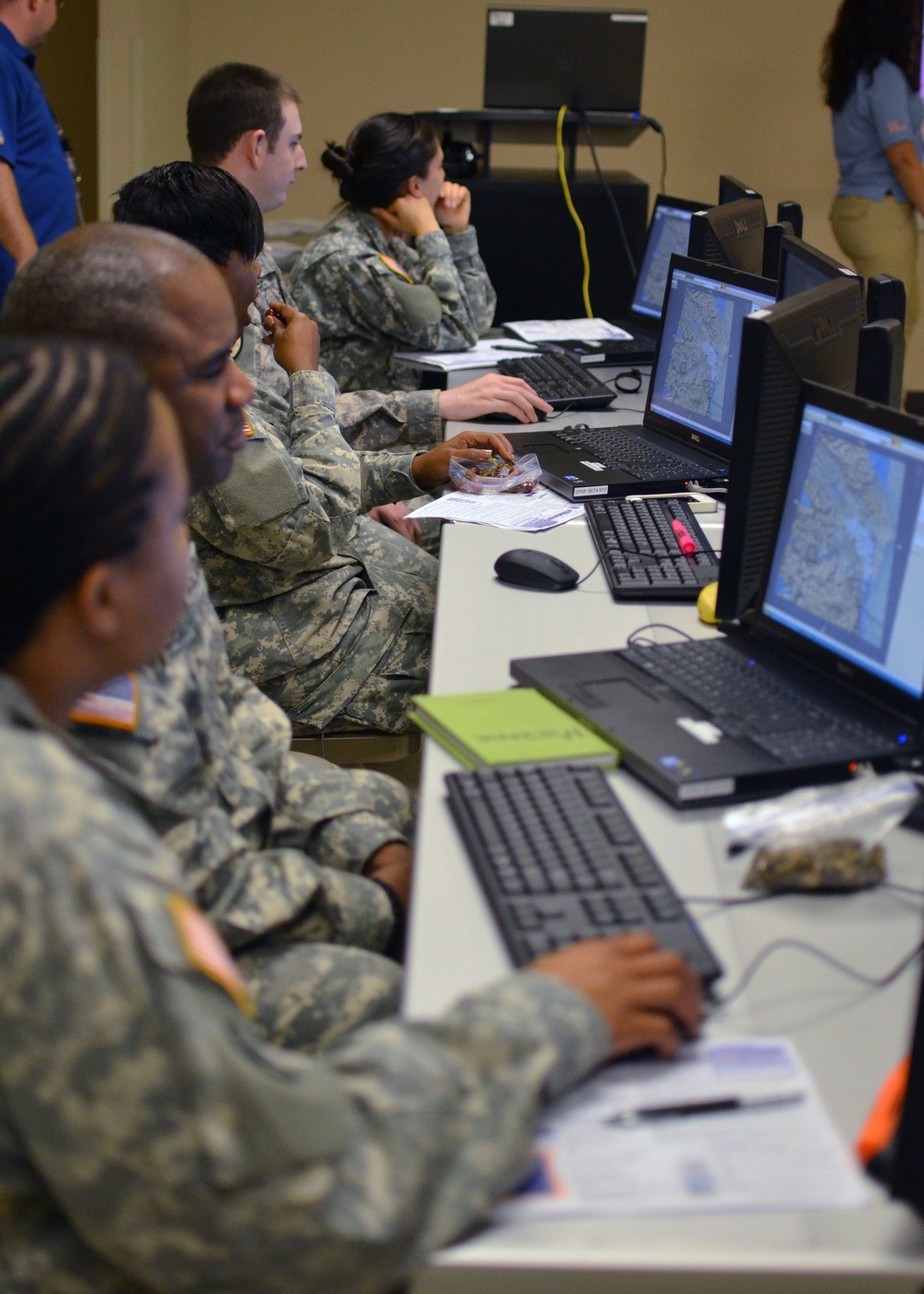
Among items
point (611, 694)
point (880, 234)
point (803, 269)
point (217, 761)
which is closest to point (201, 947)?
point (217, 761)

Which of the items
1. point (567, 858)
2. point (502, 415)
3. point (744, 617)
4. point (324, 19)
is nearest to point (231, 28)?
point (324, 19)

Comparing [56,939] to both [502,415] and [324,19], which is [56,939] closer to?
[502,415]

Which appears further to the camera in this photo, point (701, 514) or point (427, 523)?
point (427, 523)

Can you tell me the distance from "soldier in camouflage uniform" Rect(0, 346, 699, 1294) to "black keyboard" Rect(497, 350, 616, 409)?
1.93 meters

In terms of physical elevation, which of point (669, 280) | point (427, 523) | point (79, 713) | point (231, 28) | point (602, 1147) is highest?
point (231, 28)

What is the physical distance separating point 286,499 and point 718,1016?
1142mm

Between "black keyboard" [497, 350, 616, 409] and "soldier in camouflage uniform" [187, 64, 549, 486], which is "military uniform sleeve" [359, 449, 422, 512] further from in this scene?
"black keyboard" [497, 350, 616, 409]

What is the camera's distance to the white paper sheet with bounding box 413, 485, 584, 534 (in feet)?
6.47

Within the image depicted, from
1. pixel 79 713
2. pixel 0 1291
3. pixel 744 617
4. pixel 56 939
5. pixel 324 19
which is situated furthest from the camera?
pixel 324 19

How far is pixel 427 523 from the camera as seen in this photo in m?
2.61

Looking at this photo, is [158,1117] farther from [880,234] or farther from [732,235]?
[880,234]

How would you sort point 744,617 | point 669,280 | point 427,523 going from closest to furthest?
point 744,617
point 669,280
point 427,523

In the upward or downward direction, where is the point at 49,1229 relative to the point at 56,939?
downward

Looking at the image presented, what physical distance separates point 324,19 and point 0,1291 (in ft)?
17.4
